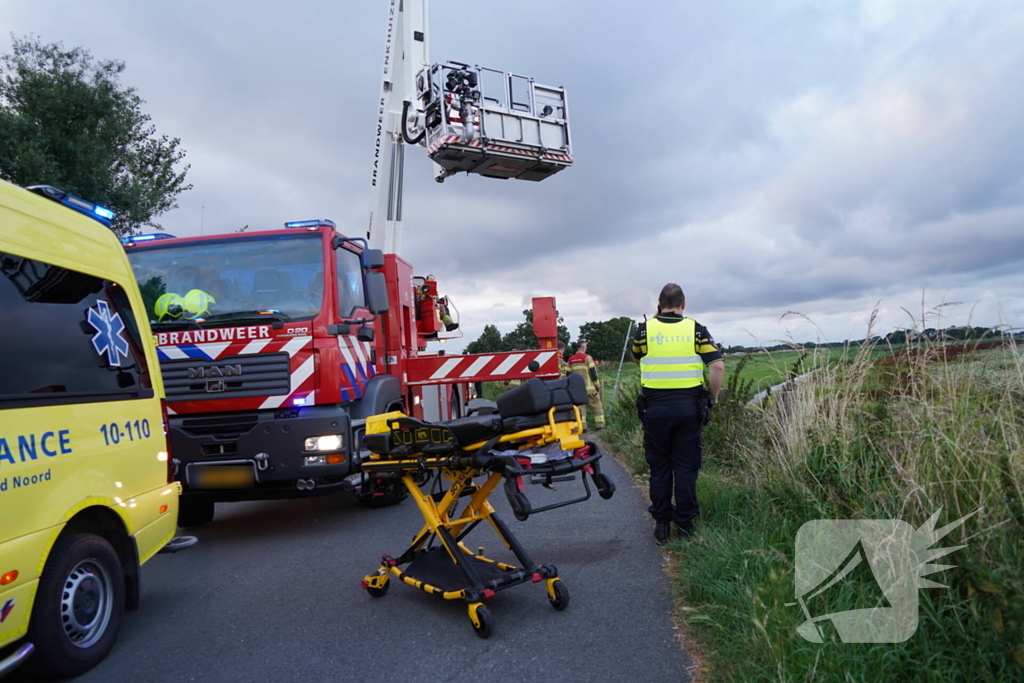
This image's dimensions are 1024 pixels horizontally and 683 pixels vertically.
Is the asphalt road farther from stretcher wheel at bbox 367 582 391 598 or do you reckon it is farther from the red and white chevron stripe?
the red and white chevron stripe

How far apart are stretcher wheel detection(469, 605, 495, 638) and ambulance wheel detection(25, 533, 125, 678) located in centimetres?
198

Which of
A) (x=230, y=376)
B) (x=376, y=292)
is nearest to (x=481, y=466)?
(x=230, y=376)

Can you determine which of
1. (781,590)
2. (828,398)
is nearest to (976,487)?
(781,590)

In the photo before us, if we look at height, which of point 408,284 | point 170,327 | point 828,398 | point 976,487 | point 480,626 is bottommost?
point 480,626

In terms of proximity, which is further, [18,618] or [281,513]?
[281,513]

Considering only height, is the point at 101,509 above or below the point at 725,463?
above

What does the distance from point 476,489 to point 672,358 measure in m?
1.80

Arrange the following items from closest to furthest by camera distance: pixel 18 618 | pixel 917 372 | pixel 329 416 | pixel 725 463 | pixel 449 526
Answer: pixel 18 618 → pixel 449 526 → pixel 917 372 → pixel 329 416 → pixel 725 463

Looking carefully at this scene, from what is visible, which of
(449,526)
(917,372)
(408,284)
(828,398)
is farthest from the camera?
(408,284)

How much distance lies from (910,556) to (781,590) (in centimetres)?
60

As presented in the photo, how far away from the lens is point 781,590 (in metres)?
3.55

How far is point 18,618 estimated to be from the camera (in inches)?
129

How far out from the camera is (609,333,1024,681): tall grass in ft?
9.53

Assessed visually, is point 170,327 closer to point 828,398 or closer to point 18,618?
point 18,618
